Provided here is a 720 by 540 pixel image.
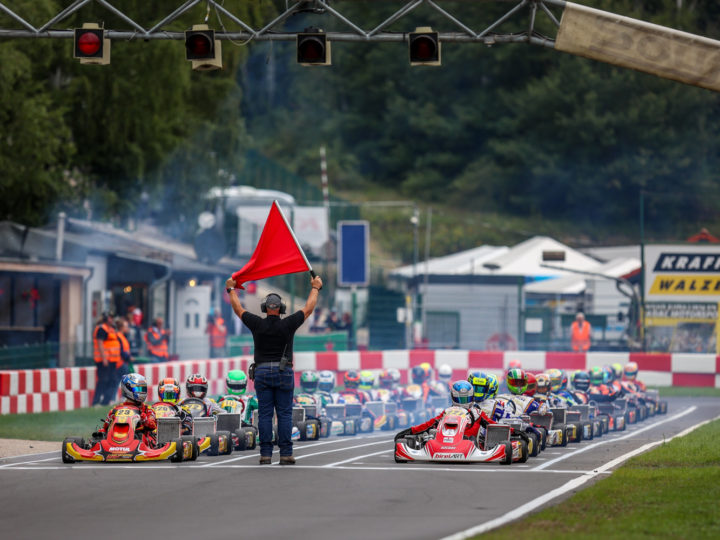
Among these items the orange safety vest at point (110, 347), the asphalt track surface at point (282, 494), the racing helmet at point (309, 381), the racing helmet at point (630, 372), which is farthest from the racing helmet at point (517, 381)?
the orange safety vest at point (110, 347)

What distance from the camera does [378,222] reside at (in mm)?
66812

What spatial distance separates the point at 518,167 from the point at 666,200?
304 inches

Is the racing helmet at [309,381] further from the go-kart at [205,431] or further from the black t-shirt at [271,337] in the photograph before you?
the black t-shirt at [271,337]

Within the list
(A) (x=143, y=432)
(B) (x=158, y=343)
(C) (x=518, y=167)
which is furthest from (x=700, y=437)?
(C) (x=518, y=167)

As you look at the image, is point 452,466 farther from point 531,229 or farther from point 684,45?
point 531,229

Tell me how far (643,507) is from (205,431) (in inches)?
264

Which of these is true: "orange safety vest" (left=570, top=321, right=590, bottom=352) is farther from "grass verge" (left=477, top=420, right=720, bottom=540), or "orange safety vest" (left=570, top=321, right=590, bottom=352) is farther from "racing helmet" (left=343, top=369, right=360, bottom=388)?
"grass verge" (left=477, top=420, right=720, bottom=540)

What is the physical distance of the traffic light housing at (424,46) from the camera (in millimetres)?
17312

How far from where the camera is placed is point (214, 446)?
1549 centimetres

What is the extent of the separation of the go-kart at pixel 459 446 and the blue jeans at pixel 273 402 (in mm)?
1169

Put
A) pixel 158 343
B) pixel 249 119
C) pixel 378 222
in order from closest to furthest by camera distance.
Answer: pixel 158 343 < pixel 378 222 < pixel 249 119

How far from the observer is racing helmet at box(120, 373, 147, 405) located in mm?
14750

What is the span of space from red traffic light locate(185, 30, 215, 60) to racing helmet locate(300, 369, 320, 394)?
17.5ft

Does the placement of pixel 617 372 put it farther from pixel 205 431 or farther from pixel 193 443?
pixel 193 443
